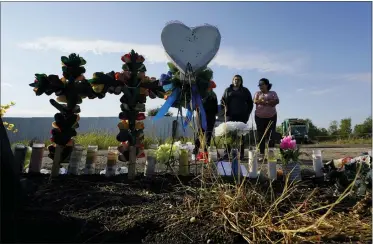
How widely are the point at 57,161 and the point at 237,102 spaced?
2.94 meters

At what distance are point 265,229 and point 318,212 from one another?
0.54m

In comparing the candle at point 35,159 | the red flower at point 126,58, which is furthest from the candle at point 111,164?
the red flower at point 126,58

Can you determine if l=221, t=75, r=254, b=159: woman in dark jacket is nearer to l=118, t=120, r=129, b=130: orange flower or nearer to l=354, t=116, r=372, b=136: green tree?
l=118, t=120, r=129, b=130: orange flower

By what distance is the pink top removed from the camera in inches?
218

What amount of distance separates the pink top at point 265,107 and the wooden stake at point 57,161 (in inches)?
125

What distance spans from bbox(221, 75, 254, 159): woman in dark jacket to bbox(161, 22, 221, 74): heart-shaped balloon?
1650 millimetres

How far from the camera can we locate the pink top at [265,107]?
5.55 metres

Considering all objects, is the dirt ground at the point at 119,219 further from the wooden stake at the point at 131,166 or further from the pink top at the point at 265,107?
the pink top at the point at 265,107

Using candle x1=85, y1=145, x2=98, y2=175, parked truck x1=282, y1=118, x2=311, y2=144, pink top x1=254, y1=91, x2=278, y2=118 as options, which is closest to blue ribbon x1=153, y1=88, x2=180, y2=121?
candle x1=85, y1=145, x2=98, y2=175

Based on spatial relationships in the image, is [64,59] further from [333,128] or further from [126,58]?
[333,128]

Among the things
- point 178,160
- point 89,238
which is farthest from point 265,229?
point 178,160

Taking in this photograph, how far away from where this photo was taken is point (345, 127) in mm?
20266

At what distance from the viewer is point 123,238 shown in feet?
6.17

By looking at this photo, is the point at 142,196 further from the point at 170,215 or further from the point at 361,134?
the point at 361,134
